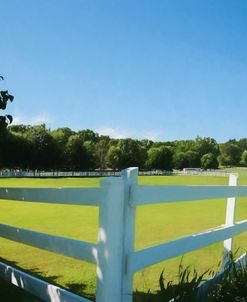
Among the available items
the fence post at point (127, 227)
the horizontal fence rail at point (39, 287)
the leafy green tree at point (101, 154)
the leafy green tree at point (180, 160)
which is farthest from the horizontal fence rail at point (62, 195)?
the leafy green tree at point (180, 160)

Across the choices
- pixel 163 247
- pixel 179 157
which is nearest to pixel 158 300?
pixel 163 247

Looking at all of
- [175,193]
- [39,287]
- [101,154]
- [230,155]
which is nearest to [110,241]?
[175,193]

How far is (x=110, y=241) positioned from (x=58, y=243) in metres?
0.79

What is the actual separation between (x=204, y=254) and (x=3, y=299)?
4.10 m

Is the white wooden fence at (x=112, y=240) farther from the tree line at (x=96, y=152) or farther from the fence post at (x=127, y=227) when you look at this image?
the tree line at (x=96, y=152)

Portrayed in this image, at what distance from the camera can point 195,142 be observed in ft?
471

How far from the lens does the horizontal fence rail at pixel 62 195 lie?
2.90 metres

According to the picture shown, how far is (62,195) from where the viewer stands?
334 cm

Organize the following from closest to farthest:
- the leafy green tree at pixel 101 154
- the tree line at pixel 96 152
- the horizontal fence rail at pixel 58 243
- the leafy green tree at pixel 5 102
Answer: the horizontal fence rail at pixel 58 243, the leafy green tree at pixel 5 102, the tree line at pixel 96 152, the leafy green tree at pixel 101 154

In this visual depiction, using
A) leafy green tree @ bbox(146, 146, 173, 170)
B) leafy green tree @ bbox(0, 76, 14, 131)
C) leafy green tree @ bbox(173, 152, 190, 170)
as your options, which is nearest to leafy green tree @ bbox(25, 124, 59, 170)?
leafy green tree @ bbox(146, 146, 173, 170)

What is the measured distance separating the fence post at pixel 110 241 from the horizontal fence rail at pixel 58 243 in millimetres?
176

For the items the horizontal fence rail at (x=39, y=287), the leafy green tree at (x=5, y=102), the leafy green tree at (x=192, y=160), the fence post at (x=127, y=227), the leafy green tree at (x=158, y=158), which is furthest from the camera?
the leafy green tree at (x=192, y=160)

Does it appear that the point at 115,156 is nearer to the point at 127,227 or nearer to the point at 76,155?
the point at 76,155

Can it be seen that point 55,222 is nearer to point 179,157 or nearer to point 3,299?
point 3,299
